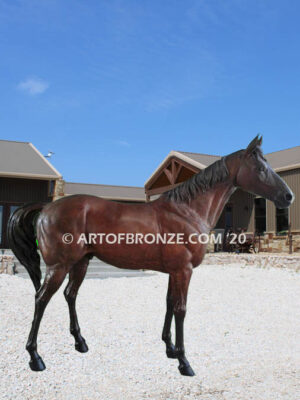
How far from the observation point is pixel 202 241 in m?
2.75

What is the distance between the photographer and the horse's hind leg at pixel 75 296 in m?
2.96

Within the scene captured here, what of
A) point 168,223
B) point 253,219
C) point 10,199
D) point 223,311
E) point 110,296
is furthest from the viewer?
point 253,219

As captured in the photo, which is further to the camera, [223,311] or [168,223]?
[223,311]

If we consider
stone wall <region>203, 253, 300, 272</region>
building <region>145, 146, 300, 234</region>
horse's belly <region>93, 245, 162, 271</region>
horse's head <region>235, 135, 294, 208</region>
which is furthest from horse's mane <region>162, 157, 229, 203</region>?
building <region>145, 146, 300, 234</region>

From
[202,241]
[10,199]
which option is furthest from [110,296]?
[10,199]

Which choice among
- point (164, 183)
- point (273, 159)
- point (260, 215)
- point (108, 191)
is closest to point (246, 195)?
point (260, 215)

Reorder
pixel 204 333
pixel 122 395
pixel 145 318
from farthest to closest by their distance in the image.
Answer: pixel 145 318 → pixel 204 333 → pixel 122 395

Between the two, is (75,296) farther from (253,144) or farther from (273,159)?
(273,159)

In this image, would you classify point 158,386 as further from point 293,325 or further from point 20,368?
point 293,325

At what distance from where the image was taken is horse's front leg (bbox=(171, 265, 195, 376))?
2629 millimetres

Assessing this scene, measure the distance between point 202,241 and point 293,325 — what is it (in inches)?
174

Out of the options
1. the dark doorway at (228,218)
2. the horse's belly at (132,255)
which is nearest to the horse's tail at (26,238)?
the horse's belly at (132,255)

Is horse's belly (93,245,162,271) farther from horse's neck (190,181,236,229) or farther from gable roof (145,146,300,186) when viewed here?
gable roof (145,146,300,186)

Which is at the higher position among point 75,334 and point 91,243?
point 91,243
